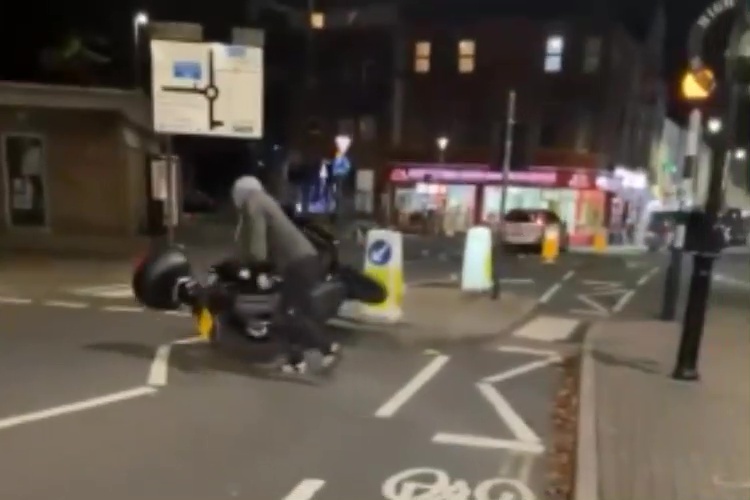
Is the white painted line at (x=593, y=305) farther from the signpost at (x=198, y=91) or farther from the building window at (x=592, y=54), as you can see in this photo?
the building window at (x=592, y=54)

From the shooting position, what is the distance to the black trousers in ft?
26.9

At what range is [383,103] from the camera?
146 ft

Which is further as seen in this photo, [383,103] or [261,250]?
[383,103]

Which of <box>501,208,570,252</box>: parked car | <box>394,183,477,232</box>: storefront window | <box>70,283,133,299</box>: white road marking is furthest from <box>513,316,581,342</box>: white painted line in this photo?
<box>394,183,477,232</box>: storefront window

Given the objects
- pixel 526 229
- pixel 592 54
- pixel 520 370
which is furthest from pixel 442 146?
pixel 520 370

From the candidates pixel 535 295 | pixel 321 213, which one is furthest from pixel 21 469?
pixel 321 213

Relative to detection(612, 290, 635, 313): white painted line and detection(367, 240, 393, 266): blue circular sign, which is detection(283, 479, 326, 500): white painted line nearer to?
detection(367, 240, 393, 266): blue circular sign

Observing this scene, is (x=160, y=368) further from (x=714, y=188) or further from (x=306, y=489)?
(x=714, y=188)

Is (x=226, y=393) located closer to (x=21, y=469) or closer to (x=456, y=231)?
(x=21, y=469)

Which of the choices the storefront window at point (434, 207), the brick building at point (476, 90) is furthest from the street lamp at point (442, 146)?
the storefront window at point (434, 207)

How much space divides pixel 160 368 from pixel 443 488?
157 inches

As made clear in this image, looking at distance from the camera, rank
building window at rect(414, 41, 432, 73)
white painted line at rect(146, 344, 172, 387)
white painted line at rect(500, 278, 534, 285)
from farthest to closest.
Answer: building window at rect(414, 41, 432, 73) < white painted line at rect(500, 278, 534, 285) < white painted line at rect(146, 344, 172, 387)

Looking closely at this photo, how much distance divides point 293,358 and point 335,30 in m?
39.4

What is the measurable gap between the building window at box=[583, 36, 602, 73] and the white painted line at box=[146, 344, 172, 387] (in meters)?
34.1
